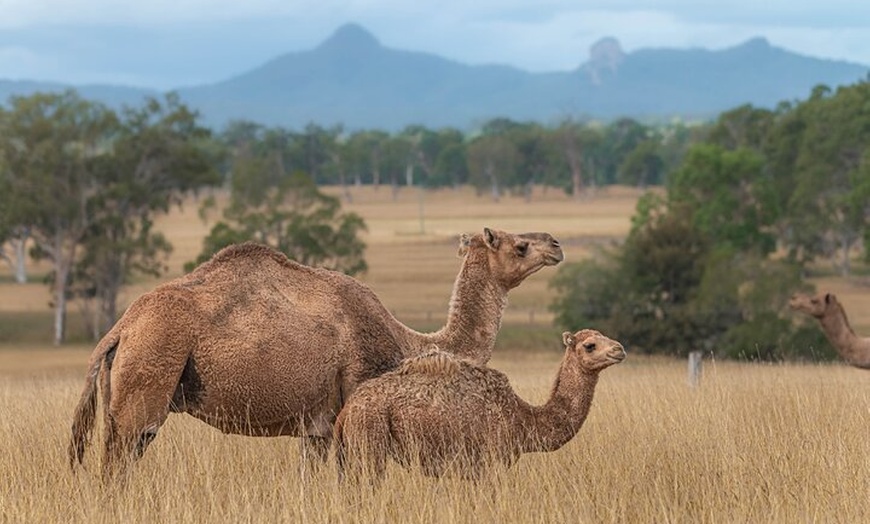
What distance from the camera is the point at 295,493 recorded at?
8.12m

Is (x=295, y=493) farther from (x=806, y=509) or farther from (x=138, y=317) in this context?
(x=806, y=509)

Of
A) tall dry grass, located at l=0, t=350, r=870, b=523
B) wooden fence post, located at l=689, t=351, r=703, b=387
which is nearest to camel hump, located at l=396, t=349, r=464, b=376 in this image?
tall dry grass, located at l=0, t=350, r=870, b=523

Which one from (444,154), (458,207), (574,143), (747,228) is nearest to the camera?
(747,228)

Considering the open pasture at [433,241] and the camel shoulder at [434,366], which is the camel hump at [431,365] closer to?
the camel shoulder at [434,366]

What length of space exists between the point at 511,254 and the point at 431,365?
1511 millimetres

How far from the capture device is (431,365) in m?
8.30

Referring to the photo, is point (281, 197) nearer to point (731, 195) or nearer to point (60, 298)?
point (60, 298)

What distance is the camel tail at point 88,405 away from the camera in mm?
8289

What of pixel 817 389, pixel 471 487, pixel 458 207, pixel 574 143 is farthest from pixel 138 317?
pixel 574 143

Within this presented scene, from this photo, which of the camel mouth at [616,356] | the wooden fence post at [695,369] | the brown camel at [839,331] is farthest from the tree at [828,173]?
the camel mouth at [616,356]

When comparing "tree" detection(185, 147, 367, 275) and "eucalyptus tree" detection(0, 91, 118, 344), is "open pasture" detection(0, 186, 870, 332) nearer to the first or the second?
"tree" detection(185, 147, 367, 275)

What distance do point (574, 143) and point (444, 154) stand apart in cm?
1772

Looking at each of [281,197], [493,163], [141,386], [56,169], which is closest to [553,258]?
[141,386]

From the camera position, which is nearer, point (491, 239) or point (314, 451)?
point (314, 451)
